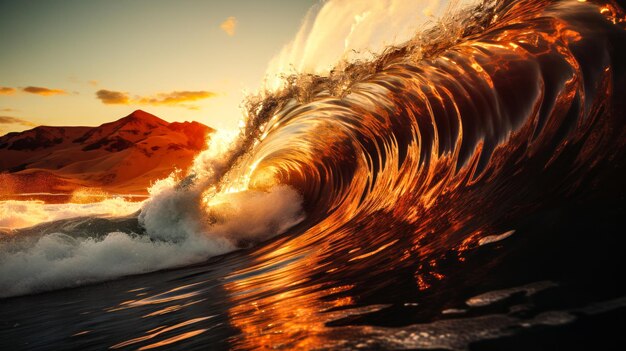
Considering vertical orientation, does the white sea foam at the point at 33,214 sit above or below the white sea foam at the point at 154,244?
above

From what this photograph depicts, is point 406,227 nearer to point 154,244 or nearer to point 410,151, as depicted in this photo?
point 410,151

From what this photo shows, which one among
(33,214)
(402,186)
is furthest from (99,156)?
(402,186)

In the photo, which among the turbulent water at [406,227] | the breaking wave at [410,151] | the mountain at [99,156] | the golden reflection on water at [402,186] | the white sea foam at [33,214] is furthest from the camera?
the mountain at [99,156]

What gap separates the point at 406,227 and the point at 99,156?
60.3 metres

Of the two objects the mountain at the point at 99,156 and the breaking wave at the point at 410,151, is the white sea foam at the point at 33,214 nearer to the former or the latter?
the breaking wave at the point at 410,151

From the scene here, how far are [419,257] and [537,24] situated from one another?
A: 260 cm

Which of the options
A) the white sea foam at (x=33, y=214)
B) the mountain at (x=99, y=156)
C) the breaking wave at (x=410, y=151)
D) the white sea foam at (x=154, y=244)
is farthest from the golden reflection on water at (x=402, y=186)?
the mountain at (x=99, y=156)

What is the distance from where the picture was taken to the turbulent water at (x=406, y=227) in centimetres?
159

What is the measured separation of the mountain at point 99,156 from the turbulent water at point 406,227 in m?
32.6

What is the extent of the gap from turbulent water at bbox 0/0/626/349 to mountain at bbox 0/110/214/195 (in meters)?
32.6

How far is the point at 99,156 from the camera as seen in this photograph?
5572cm

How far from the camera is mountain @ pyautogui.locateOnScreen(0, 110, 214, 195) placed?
133ft

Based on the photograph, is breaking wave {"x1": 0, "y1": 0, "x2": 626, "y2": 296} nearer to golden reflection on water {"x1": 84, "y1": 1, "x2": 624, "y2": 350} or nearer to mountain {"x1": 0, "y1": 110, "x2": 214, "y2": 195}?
golden reflection on water {"x1": 84, "y1": 1, "x2": 624, "y2": 350}

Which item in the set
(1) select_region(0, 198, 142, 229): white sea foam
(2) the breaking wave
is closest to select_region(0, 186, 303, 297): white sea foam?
(2) the breaking wave
